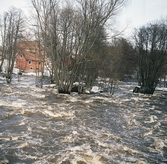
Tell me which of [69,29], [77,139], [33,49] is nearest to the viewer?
[77,139]

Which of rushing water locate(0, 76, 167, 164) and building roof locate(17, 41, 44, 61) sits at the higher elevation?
building roof locate(17, 41, 44, 61)

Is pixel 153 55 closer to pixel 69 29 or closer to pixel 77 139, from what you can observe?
pixel 69 29

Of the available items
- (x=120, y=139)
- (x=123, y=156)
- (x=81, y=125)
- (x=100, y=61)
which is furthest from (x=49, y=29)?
(x=123, y=156)

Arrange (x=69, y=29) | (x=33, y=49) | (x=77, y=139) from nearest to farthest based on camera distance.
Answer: (x=77, y=139) < (x=69, y=29) < (x=33, y=49)

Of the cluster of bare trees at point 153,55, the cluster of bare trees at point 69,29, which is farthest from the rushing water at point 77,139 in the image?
the cluster of bare trees at point 153,55

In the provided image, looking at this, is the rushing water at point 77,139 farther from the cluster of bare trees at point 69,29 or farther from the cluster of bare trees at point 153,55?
the cluster of bare trees at point 153,55

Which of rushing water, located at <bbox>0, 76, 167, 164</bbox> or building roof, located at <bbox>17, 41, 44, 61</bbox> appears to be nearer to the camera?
rushing water, located at <bbox>0, 76, 167, 164</bbox>

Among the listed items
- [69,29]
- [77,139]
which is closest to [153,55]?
[69,29]

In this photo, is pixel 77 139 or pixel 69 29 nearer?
pixel 77 139

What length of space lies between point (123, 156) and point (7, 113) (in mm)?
6409

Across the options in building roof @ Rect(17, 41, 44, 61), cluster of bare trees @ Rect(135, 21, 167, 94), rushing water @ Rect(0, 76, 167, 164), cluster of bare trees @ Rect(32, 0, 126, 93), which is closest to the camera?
rushing water @ Rect(0, 76, 167, 164)

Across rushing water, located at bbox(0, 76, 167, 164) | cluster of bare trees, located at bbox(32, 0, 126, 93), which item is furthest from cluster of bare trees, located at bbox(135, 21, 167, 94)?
rushing water, located at bbox(0, 76, 167, 164)

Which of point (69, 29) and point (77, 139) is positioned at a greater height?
point (69, 29)

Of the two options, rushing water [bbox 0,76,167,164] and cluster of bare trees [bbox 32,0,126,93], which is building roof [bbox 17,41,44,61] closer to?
cluster of bare trees [bbox 32,0,126,93]
